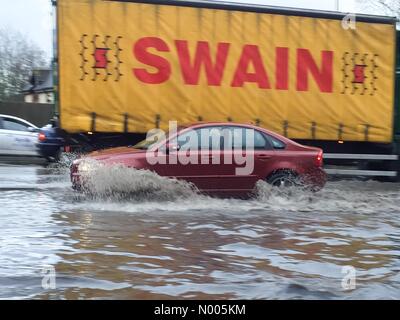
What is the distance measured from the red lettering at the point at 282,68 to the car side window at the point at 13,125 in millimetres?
8990

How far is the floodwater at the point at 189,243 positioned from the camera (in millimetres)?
4785

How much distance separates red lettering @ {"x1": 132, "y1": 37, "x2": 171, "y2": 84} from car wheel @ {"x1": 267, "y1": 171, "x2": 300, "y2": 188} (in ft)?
11.4

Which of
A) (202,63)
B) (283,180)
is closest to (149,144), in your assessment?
(283,180)

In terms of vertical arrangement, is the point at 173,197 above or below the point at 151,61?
below


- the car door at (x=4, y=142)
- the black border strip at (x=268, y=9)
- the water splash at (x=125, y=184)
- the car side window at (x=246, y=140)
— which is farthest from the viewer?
the car door at (x=4, y=142)

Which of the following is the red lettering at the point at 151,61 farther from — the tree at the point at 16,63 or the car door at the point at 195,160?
the tree at the point at 16,63

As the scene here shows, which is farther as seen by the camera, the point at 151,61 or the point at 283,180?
the point at 151,61

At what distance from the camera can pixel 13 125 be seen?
17.3 m

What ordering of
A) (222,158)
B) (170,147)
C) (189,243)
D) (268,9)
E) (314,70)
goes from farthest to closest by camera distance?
(314,70) → (268,9) → (222,158) → (170,147) → (189,243)

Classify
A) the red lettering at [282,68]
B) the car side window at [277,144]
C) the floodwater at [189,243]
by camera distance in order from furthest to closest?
the red lettering at [282,68], the car side window at [277,144], the floodwater at [189,243]

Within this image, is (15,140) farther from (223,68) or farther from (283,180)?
(283,180)

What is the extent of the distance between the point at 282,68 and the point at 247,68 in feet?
2.81

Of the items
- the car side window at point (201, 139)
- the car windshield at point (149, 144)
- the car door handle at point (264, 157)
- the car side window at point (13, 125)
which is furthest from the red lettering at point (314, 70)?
the car side window at point (13, 125)

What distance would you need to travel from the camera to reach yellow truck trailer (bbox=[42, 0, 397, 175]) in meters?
11.3
